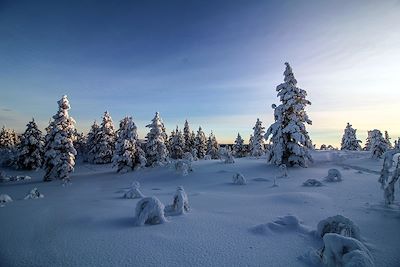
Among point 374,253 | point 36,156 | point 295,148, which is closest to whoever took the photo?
point 374,253

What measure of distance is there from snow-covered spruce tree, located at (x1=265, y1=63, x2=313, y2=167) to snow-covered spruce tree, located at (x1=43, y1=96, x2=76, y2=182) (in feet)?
84.4

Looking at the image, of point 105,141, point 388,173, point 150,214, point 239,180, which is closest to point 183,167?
point 239,180

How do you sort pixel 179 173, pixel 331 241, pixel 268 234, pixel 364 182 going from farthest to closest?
pixel 179 173 → pixel 364 182 → pixel 268 234 → pixel 331 241

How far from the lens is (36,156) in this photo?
155 feet

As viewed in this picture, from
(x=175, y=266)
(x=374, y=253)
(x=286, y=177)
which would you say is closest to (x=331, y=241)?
(x=374, y=253)

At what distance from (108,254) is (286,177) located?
55.2ft

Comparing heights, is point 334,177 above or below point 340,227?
above

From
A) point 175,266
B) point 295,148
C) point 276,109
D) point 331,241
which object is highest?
point 276,109

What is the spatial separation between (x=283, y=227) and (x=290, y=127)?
18.5 m

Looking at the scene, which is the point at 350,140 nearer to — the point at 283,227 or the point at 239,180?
the point at 239,180

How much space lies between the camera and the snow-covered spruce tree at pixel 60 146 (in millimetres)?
33438

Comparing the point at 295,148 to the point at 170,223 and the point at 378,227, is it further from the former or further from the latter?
the point at 170,223

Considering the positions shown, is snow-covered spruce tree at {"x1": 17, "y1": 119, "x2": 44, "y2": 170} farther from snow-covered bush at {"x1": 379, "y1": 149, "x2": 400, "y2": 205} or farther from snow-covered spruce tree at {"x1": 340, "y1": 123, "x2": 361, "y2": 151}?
snow-covered spruce tree at {"x1": 340, "y1": 123, "x2": 361, "y2": 151}

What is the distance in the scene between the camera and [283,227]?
7270 millimetres
